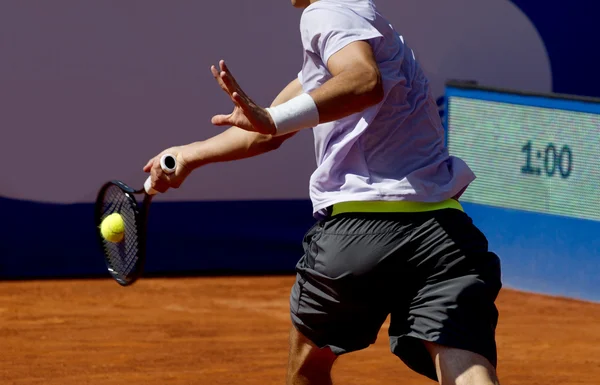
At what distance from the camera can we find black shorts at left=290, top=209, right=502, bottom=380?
9.29 feet

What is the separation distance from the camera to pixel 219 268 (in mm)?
7449

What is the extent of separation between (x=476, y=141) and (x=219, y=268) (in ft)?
5.84

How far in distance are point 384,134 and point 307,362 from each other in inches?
26.9

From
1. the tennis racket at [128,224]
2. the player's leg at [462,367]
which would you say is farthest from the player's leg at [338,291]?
the tennis racket at [128,224]

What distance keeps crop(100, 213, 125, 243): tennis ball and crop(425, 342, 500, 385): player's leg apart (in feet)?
4.48

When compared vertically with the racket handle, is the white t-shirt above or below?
above

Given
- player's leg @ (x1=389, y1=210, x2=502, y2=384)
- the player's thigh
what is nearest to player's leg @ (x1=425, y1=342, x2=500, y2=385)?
player's leg @ (x1=389, y1=210, x2=502, y2=384)

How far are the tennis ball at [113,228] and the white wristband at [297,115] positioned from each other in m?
1.31

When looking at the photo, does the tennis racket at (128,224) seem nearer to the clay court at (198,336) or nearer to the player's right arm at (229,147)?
the player's right arm at (229,147)

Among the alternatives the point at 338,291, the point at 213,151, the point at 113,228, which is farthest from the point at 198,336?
the point at 338,291

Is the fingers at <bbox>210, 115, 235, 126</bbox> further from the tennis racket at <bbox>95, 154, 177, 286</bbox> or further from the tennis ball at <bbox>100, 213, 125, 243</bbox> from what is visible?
the tennis ball at <bbox>100, 213, 125, 243</bbox>

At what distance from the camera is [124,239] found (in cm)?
382

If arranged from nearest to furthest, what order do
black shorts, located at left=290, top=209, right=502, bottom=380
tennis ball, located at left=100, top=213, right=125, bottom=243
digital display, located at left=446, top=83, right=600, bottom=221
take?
black shorts, located at left=290, top=209, right=502, bottom=380 → tennis ball, located at left=100, top=213, right=125, bottom=243 → digital display, located at left=446, top=83, right=600, bottom=221

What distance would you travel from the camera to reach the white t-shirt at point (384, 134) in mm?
2852
